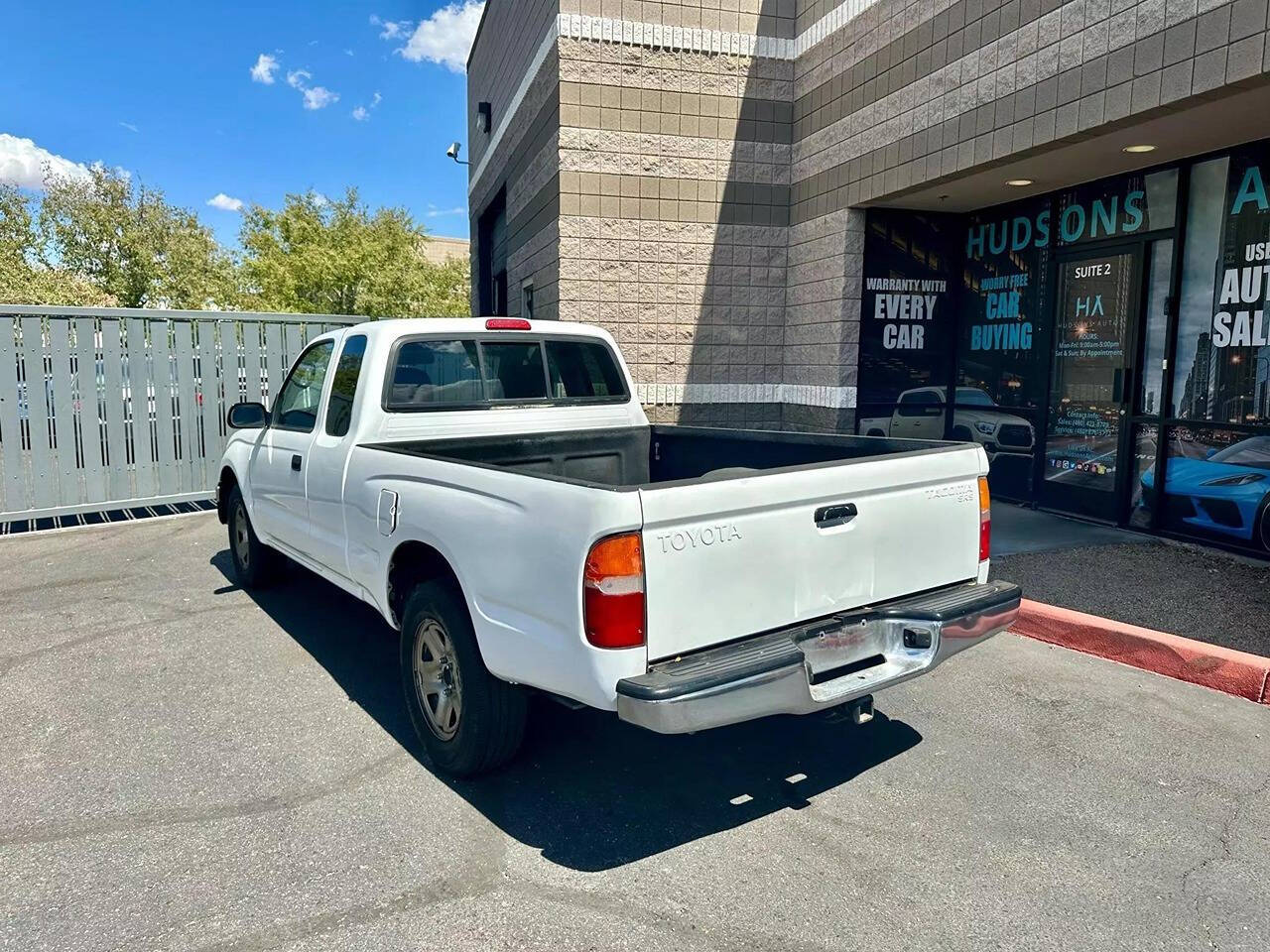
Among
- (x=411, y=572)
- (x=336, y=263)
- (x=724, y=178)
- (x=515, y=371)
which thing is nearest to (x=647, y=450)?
(x=515, y=371)

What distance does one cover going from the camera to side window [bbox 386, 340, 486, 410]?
4.73 m

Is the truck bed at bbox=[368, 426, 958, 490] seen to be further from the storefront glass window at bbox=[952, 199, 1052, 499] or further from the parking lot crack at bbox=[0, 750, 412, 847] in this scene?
the storefront glass window at bbox=[952, 199, 1052, 499]

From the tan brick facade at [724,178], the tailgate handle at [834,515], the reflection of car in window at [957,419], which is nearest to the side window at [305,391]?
the tailgate handle at [834,515]

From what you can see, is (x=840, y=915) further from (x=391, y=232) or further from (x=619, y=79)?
(x=391, y=232)

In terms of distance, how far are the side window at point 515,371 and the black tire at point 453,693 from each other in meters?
1.66

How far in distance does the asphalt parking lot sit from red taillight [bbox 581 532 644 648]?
89 centimetres

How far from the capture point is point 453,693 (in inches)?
143

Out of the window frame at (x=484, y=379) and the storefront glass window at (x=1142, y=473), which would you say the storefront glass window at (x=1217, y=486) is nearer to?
the storefront glass window at (x=1142, y=473)

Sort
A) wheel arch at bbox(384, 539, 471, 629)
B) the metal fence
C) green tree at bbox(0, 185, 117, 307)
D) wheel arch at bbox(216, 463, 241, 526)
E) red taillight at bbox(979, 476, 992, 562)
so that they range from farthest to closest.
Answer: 1. green tree at bbox(0, 185, 117, 307)
2. the metal fence
3. wheel arch at bbox(216, 463, 241, 526)
4. red taillight at bbox(979, 476, 992, 562)
5. wheel arch at bbox(384, 539, 471, 629)

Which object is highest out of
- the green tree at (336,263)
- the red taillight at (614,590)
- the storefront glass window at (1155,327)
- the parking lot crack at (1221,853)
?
the green tree at (336,263)

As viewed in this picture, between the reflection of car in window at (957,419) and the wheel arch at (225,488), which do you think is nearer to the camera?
the wheel arch at (225,488)

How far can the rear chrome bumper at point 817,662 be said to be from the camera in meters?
2.77

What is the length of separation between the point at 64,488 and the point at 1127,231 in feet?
35.7

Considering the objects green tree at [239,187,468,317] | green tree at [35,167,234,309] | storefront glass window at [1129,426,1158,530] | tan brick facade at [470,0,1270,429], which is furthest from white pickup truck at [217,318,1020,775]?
green tree at [35,167,234,309]
